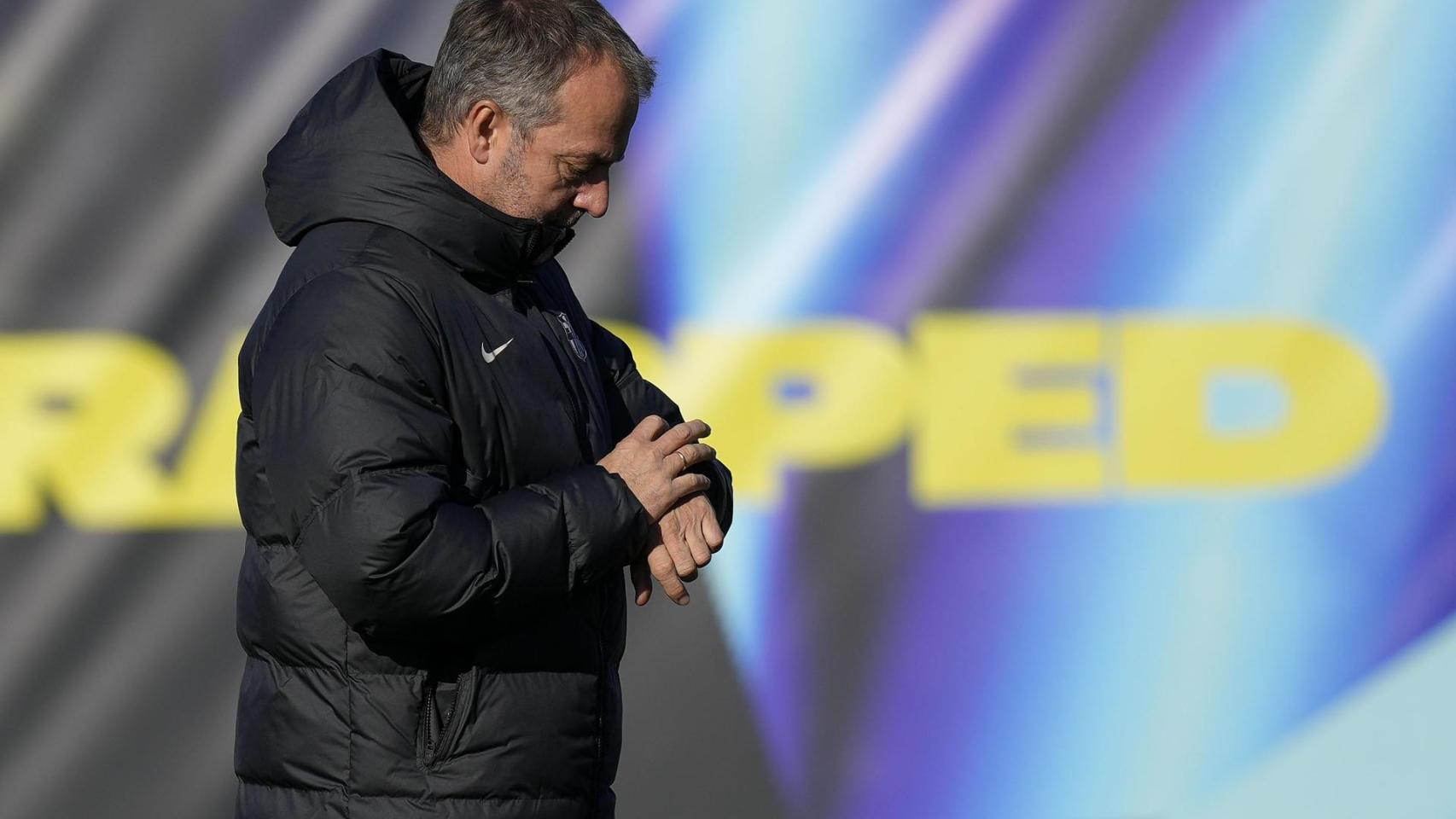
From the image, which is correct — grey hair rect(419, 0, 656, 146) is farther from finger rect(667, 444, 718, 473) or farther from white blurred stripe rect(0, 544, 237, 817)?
white blurred stripe rect(0, 544, 237, 817)

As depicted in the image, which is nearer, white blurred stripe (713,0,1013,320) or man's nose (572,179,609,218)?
man's nose (572,179,609,218)

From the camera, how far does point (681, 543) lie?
1427 mm

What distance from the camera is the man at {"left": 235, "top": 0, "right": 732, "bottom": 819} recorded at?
4.20 feet

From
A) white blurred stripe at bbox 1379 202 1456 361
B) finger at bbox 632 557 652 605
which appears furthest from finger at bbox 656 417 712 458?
white blurred stripe at bbox 1379 202 1456 361

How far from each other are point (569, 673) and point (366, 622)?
0.21m

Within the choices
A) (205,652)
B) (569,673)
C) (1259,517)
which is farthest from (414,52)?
(1259,517)

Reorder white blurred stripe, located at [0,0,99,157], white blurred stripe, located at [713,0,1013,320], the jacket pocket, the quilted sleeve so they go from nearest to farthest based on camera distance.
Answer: the quilted sleeve → the jacket pocket → white blurred stripe, located at [0,0,99,157] → white blurred stripe, located at [713,0,1013,320]

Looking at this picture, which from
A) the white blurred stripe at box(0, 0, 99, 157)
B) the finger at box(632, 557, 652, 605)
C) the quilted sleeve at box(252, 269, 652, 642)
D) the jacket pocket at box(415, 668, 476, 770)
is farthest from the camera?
the white blurred stripe at box(0, 0, 99, 157)

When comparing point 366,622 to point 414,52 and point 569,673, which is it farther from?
point 414,52

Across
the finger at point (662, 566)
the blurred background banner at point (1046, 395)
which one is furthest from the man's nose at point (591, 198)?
the blurred background banner at point (1046, 395)

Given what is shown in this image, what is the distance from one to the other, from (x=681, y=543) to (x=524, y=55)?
450 mm

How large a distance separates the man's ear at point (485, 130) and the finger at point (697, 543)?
0.38 metres

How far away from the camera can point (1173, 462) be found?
2590 mm

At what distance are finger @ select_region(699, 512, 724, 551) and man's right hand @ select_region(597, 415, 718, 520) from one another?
1.1 inches
